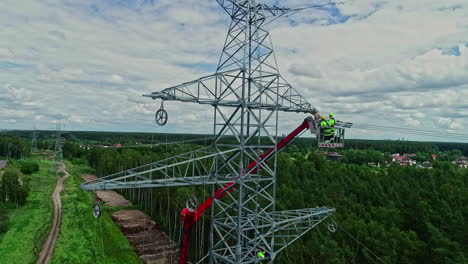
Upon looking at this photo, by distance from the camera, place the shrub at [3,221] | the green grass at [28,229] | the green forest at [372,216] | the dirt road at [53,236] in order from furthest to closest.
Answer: the shrub at [3,221], the green grass at [28,229], the dirt road at [53,236], the green forest at [372,216]

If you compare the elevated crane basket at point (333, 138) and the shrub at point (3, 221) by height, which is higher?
the elevated crane basket at point (333, 138)

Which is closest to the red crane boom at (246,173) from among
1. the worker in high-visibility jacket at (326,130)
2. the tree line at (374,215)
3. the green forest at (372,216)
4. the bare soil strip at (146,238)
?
the worker in high-visibility jacket at (326,130)

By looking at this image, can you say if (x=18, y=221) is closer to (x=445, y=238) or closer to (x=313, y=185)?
(x=313, y=185)

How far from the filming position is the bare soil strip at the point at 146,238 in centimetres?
3072

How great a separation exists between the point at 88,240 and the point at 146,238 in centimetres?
609

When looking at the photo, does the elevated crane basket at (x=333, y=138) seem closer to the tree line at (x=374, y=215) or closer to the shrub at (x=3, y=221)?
the tree line at (x=374, y=215)

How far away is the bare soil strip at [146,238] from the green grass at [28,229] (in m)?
8.55

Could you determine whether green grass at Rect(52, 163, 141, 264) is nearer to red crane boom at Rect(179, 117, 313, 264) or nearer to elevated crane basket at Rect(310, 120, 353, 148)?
red crane boom at Rect(179, 117, 313, 264)

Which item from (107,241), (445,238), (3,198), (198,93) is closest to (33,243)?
(107,241)

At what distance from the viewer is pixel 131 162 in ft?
192

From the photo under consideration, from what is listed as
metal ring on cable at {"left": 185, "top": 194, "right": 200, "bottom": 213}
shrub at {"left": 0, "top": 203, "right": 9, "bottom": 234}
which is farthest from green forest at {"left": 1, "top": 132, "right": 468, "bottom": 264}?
shrub at {"left": 0, "top": 203, "right": 9, "bottom": 234}

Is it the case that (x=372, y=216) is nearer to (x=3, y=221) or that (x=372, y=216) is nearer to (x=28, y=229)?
(x=28, y=229)

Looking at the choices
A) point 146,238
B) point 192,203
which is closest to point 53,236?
point 146,238

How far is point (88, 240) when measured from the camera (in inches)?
1286
